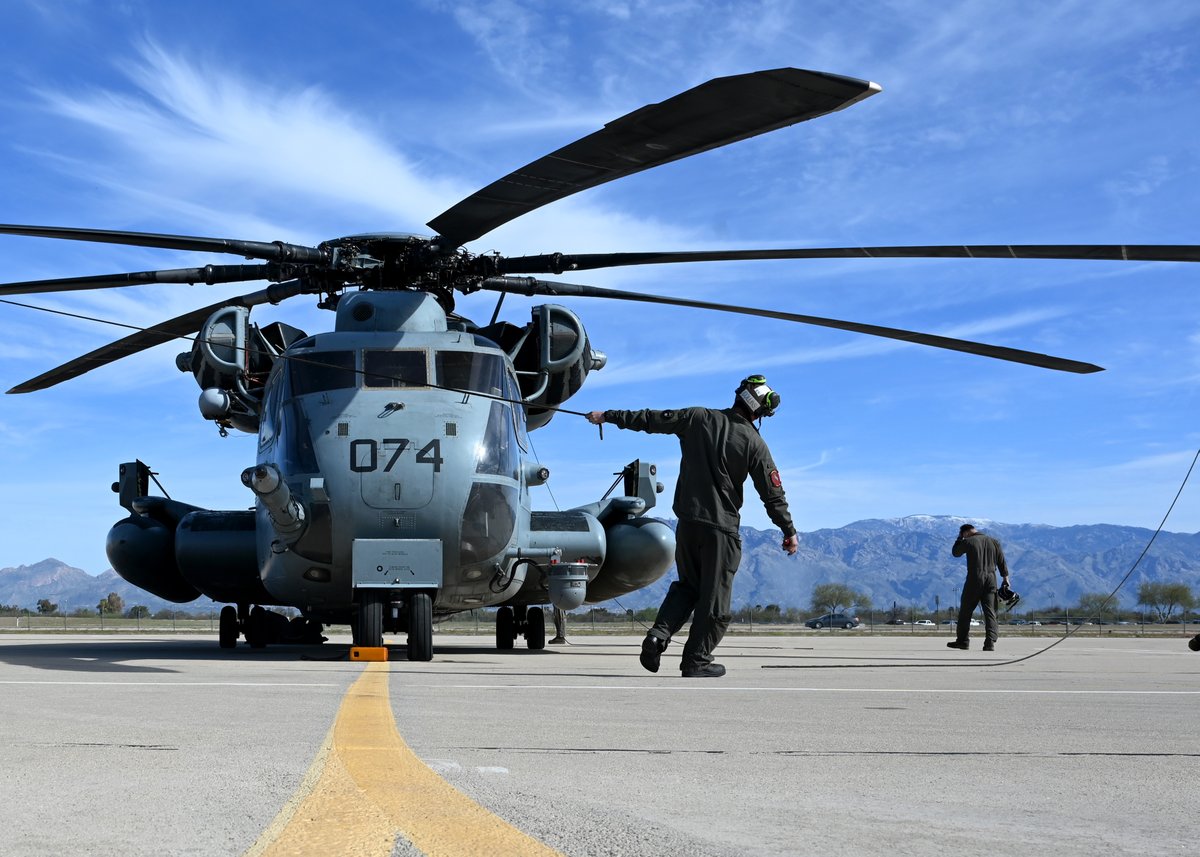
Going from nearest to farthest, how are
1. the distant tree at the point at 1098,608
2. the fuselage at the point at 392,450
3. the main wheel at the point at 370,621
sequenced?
the distant tree at the point at 1098,608 → the main wheel at the point at 370,621 → the fuselage at the point at 392,450

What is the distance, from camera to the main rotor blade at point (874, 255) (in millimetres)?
8586

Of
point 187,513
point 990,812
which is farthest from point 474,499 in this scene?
point 990,812

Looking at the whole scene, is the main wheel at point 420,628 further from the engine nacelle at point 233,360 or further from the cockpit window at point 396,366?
the engine nacelle at point 233,360

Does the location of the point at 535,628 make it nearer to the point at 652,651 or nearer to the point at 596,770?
the point at 652,651

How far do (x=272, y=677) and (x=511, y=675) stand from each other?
5.68 ft

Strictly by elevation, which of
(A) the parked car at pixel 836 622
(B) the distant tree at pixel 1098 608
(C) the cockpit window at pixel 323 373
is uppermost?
(C) the cockpit window at pixel 323 373

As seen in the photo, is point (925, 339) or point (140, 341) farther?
point (140, 341)

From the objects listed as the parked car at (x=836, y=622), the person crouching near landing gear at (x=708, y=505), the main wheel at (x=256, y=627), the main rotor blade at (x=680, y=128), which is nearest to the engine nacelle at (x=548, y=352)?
the main rotor blade at (x=680, y=128)

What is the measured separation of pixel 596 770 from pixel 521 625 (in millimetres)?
13785

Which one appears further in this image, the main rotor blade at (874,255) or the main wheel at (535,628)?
the main wheel at (535,628)

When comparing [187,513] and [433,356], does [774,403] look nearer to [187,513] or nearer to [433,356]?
[433,356]

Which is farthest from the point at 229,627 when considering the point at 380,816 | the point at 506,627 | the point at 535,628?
the point at 380,816

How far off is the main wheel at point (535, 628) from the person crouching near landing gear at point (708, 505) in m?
7.93

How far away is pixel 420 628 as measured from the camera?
11.9m
